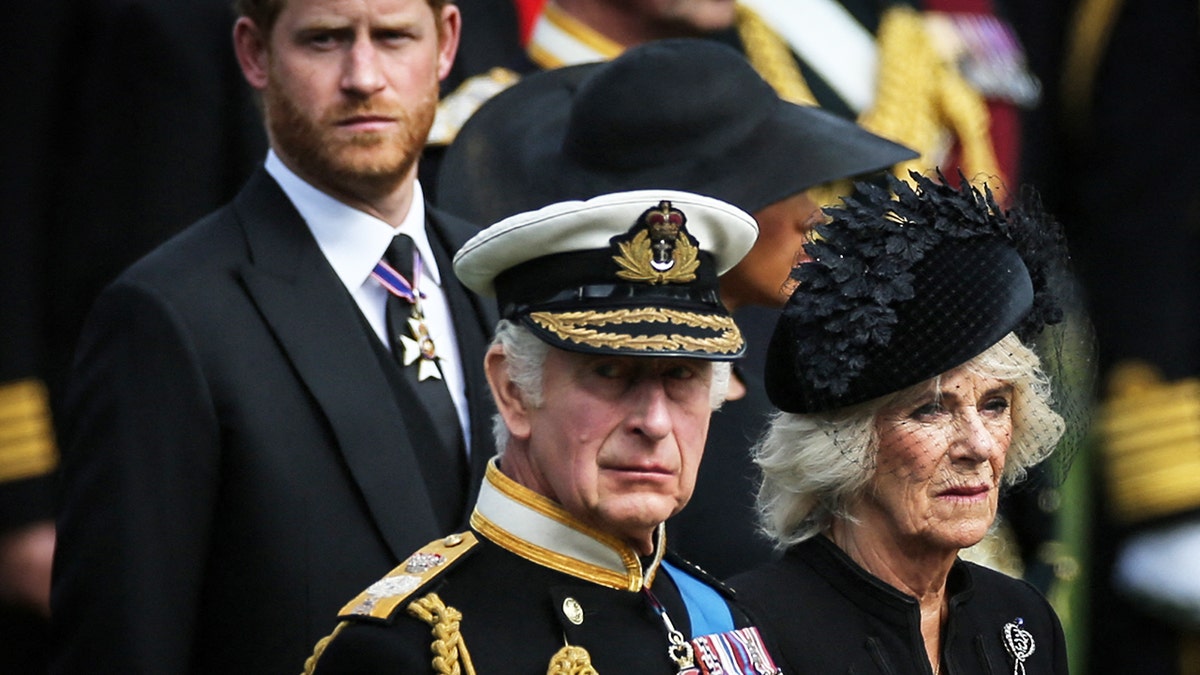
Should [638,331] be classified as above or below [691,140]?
above

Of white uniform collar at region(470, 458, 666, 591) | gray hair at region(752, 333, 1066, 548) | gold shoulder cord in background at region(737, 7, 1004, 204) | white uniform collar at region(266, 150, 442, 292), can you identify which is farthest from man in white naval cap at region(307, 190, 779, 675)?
gold shoulder cord in background at region(737, 7, 1004, 204)

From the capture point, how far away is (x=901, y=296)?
387 cm

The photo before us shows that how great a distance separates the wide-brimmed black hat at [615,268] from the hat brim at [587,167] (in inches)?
43.1

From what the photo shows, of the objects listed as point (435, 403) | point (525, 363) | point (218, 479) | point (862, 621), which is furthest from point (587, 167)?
point (525, 363)

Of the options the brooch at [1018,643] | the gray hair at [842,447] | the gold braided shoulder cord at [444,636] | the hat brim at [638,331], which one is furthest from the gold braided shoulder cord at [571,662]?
the brooch at [1018,643]

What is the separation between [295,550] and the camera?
4.12 meters

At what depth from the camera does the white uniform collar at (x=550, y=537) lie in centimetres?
352

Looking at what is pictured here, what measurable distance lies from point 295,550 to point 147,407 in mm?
331

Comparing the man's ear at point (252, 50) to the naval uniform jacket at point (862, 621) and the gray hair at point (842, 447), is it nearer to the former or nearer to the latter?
the gray hair at point (842, 447)

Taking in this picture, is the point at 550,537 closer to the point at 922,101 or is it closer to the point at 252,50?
the point at 252,50

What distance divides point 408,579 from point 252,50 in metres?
1.46

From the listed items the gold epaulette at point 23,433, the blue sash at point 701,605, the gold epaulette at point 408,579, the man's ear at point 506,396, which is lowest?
the gold epaulette at point 23,433

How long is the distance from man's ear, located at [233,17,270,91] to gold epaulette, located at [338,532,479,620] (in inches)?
51.4

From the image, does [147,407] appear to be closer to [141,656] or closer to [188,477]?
[188,477]
